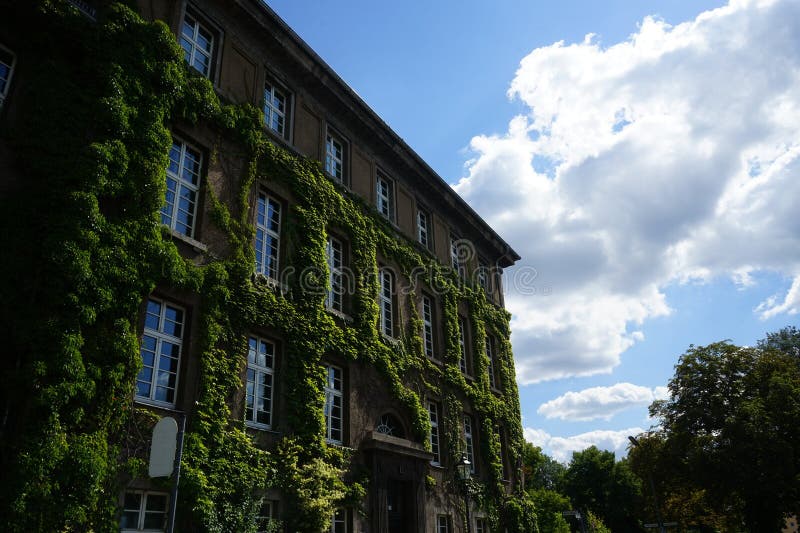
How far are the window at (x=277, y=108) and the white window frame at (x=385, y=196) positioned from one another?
15.7ft

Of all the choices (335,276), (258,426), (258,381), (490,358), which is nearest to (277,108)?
(335,276)

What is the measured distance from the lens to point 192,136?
551 inches

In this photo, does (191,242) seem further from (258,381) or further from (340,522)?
(340,522)

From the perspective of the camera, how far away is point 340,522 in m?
14.9

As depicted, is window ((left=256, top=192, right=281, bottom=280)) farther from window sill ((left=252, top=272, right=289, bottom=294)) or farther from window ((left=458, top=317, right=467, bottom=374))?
window ((left=458, top=317, right=467, bottom=374))

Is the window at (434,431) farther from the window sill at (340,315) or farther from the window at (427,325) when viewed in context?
the window sill at (340,315)

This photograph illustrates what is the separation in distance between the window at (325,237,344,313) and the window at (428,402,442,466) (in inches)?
228

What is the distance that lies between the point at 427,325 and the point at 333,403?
7581mm

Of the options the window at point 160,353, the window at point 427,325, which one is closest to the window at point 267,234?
the window at point 160,353

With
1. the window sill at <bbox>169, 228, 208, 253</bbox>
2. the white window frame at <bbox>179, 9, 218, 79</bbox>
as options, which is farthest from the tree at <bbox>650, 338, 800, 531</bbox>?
the white window frame at <bbox>179, 9, 218, 79</bbox>

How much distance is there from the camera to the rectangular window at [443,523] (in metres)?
19.3

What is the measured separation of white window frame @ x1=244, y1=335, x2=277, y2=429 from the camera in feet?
43.9

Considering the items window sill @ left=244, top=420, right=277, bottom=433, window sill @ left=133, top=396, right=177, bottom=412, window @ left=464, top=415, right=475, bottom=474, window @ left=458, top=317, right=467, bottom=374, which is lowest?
window sill @ left=244, top=420, right=277, bottom=433

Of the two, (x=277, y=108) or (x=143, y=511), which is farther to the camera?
(x=277, y=108)
